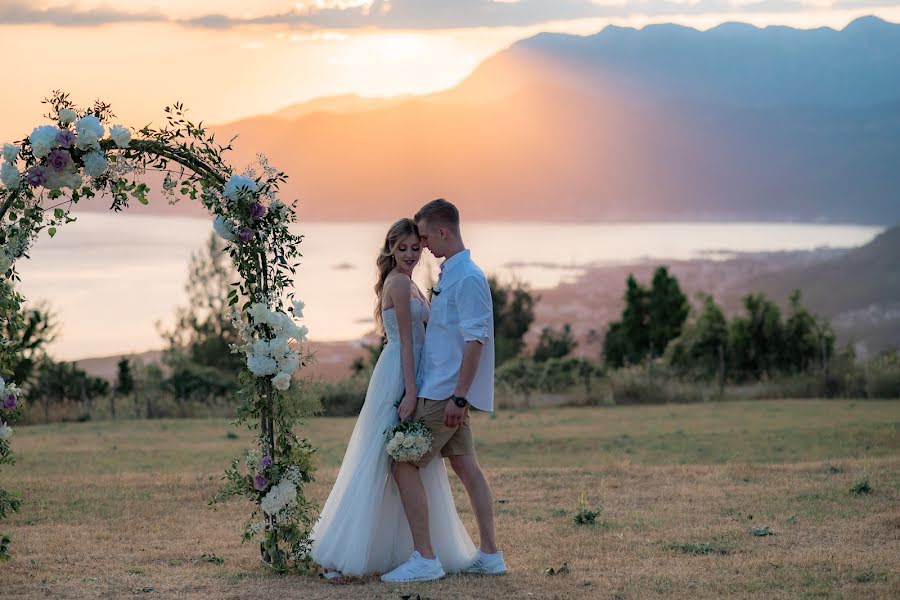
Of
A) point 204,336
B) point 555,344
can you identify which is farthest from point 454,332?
point 555,344

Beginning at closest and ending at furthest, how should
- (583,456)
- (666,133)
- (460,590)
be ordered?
1. (460,590)
2. (583,456)
3. (666,133)

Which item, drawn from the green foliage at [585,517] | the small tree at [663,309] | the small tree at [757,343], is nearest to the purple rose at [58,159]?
the green foliage at [585,517]

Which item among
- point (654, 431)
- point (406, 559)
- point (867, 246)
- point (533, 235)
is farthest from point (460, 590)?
point (533, 235)

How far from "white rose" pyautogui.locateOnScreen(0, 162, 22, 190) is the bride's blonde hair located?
→ 2.58m

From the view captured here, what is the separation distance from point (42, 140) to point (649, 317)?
37.0 metres

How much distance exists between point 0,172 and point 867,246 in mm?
87298

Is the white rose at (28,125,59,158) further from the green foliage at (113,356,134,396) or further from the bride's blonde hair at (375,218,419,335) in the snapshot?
the green foliage at (113,356,134,396)

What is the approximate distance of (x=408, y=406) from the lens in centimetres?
761

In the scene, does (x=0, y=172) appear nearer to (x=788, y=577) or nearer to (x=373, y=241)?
(x=373, y=241)

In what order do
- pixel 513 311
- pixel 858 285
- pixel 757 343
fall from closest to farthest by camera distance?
pixel 757 343 < pixel 513 311 < pixel 858 285

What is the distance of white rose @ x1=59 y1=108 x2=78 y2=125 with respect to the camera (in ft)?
25.6

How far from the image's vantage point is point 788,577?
789 centimetres

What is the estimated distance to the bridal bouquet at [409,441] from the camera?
748 cm

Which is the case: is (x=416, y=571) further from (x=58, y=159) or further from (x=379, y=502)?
(x=58, y=159)
